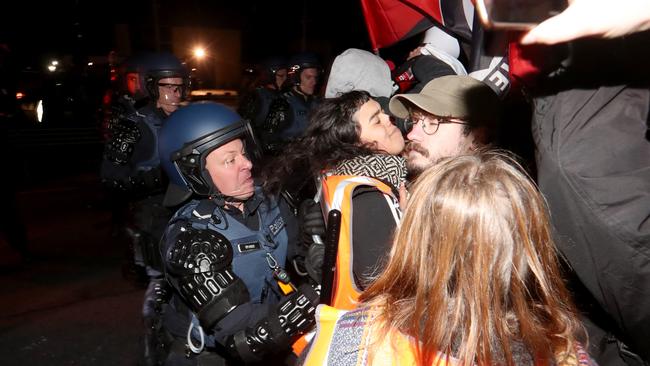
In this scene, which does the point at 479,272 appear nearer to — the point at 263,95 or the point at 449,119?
the point at 449,119

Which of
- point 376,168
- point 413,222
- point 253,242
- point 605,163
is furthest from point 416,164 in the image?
point 605,163

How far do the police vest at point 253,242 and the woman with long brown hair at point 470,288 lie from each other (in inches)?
51.0

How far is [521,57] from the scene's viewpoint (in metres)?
1.11

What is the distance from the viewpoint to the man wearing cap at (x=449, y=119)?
91.0 inches

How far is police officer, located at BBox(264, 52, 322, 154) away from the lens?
266 inches

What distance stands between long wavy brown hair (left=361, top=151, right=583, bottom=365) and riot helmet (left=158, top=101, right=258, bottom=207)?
164cm

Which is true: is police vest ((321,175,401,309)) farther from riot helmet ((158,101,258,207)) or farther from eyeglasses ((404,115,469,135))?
riot helmet ((158,101,258,207))

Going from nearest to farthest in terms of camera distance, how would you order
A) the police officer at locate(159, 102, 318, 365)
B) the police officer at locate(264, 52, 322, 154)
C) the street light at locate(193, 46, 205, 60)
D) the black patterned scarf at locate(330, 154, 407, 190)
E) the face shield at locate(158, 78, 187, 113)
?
the police officer at locate(159, 102, 318, 365)
the black patterned scarf at locate(330, 154, 407, 190)
the face shield at locate(158, 78, 187, 113)
the police officer at locate(264, 52, 322, 154)
the street light at locate(193, 46, 205, 60)

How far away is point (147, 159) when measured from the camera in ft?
15.5

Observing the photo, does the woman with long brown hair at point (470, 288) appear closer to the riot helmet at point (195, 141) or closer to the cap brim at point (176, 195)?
the riot helmet at point (195, 141)

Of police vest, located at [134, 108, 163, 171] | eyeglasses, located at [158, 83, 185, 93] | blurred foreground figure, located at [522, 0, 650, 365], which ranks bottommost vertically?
police vest, located at [134, 108, 163, 171]

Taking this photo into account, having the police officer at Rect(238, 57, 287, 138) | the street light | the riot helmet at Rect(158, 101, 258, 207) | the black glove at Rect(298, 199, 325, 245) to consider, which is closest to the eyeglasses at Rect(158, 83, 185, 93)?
the police officer at Rect(238, 57, 287, 138)

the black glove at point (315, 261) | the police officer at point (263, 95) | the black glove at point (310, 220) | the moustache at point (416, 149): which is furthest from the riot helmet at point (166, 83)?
the moustache at point (416, 149)

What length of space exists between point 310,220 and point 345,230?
55 cm
